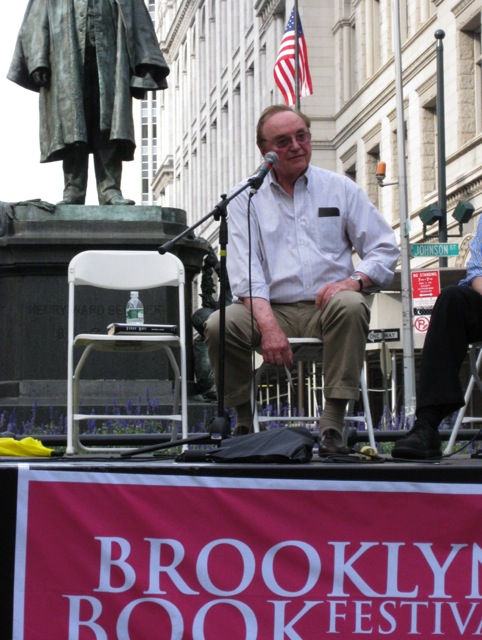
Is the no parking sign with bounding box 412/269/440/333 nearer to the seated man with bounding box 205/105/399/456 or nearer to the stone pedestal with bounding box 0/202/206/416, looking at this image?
the stone pedestal with bounding box 0/202/206/416

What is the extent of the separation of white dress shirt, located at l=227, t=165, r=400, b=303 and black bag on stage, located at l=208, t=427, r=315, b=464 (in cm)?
122

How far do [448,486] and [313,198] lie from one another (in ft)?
7.05

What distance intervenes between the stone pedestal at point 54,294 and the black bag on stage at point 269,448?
15.5 feet

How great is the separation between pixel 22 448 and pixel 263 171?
1629 millimetres

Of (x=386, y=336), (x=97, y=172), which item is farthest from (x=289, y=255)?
Result: (x=386, y=336)

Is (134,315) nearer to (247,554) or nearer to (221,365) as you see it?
(221,365)

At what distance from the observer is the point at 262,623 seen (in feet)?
16.4

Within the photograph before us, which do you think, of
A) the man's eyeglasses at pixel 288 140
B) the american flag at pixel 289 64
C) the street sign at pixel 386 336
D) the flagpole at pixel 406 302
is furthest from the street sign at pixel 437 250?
the man's eyeglasses at pixel 288 140

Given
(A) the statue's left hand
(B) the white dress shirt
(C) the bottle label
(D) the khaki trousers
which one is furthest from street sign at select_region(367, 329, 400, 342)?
(D) the khaki trousers

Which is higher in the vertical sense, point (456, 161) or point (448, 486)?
point (456, 161)

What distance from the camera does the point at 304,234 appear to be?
22.4ft

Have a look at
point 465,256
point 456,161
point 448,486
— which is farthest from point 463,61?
point 448,486

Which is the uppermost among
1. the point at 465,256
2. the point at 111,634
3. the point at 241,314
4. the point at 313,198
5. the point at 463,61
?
the point at 463,61

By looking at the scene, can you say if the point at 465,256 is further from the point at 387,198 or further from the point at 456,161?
the point at 387,198
